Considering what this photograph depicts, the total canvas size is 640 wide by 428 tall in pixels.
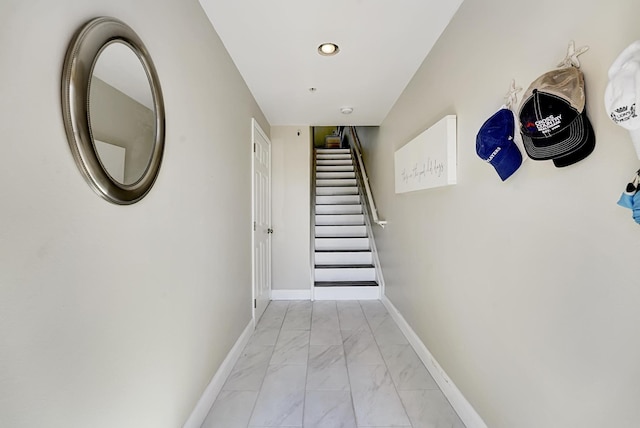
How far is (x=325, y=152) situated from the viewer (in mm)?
6863

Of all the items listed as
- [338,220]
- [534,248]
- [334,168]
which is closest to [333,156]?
[334,168]

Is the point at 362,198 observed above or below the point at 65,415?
above

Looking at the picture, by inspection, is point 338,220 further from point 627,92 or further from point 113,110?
point 627,92

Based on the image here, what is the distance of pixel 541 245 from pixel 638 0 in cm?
73

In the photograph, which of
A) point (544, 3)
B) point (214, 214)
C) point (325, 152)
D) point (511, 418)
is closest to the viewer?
point (544, 3)

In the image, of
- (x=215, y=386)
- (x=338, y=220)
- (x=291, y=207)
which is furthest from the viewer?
(x=338, y=220)

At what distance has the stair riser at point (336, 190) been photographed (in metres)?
5.56

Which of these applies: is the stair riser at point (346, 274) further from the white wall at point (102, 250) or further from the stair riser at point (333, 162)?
the stair riser at point (333, 162)

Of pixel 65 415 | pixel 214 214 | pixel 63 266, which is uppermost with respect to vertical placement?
pixel 214 214

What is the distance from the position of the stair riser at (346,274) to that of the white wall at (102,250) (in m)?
2.31

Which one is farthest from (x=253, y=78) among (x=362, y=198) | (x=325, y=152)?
(x=325, y=152)

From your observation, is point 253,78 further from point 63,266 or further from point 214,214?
point 63,266

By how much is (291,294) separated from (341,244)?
3.72 feet

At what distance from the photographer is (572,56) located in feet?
3.06
